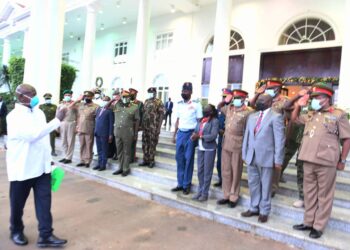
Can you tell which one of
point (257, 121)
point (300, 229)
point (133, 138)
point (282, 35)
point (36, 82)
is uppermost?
point (282, 35)

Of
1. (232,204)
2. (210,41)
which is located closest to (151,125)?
(232,204)

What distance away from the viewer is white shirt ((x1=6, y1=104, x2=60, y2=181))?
7.95ft

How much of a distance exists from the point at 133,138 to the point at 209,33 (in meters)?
9.16

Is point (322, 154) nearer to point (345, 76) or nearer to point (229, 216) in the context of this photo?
point (229, 216)

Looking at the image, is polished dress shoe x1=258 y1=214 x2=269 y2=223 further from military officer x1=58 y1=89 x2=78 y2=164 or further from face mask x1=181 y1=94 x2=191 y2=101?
military officer x1=58 y1=89 x2=78 y2=164

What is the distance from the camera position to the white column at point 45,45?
790 cm

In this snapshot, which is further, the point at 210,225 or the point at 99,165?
the point at 99,165

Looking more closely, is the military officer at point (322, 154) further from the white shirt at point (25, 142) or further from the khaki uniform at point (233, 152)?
the white shirt at point (25, 142)

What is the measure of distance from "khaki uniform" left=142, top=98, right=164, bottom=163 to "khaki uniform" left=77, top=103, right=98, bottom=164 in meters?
1.13

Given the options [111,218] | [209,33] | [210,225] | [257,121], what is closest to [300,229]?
[210,225]

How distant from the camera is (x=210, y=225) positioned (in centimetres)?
337

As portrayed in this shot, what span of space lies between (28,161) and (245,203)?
271cm

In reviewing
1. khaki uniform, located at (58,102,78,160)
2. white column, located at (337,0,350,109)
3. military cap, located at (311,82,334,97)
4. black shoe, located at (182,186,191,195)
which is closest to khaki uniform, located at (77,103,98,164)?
khaki uniform, located at (58,102,78,160)

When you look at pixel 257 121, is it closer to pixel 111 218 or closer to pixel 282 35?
pixel 111 218
